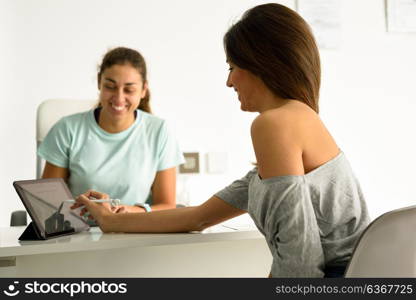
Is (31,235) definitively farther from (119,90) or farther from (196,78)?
(196,78)

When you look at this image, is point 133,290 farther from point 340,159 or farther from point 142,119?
point 142,119

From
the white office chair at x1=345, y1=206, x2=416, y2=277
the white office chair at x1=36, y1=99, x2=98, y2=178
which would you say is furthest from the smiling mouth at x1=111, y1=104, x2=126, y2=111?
the white office chair at x1=345, y1=206, x2=416, y2=277

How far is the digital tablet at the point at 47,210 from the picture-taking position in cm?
120

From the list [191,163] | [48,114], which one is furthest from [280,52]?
[191,163]

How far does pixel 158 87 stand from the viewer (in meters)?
2.69

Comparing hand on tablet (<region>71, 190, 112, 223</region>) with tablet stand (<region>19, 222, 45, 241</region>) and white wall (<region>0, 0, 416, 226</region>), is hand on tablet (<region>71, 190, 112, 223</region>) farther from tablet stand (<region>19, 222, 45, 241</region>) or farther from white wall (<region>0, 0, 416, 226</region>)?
white wall (<region>0, 0, 416, 226</region>)

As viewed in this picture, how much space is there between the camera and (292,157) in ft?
3.20

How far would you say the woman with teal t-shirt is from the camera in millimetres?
1940

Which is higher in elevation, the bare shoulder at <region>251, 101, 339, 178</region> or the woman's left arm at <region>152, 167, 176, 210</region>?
the bare shoulder at <region>251, 101, 339, 178</region>

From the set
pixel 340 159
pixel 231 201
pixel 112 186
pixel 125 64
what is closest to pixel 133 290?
pixel 231 201

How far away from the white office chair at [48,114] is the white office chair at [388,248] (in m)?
1.48

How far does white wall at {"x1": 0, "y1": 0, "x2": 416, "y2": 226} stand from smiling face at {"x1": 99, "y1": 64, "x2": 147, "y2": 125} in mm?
662

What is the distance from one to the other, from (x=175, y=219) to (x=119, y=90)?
77 centimetres

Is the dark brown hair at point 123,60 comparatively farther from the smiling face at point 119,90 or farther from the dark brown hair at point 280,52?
Result: the dark brown hair at point 280,52
